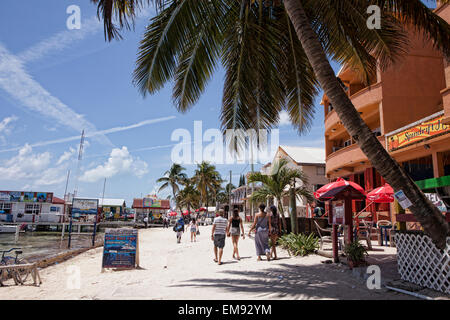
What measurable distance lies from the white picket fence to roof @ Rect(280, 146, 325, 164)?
2429 centimetres

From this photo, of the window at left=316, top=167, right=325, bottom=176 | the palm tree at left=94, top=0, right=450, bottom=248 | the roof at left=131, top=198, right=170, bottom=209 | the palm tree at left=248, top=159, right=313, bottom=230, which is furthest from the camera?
the roof at left=131, top=198, right=170, bottom=209

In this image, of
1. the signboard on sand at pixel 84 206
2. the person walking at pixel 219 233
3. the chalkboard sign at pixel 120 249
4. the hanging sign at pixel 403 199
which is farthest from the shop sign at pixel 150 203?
the hanging sign at pixel 403 199

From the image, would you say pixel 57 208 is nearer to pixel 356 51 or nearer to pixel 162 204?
pixel 162 204

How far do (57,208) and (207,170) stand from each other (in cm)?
2715

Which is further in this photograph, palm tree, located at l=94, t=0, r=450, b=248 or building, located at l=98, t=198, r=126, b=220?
building, located at l=98, t=198, r=126, b=220

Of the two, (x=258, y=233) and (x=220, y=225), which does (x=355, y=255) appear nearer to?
(x=258, y=233)

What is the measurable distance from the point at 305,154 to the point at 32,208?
43.0 metres

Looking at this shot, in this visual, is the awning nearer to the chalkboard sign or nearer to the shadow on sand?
the shadow on sand

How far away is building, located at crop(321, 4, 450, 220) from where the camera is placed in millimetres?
12820

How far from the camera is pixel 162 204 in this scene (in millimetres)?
55906

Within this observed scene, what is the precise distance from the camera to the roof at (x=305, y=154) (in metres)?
30.4

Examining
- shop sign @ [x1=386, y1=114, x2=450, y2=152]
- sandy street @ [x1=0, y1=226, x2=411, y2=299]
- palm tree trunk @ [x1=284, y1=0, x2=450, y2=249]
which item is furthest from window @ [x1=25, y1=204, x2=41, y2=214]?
palm tree trunk @ [x1=284, y1=0, x2=450, y2=249]

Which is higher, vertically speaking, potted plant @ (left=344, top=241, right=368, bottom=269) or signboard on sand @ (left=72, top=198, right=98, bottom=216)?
signboard on sand @ (left=72, top=198, right=98, bottom=216)
